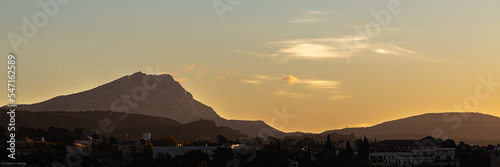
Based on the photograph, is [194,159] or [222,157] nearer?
[194,159]

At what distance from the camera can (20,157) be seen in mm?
184625

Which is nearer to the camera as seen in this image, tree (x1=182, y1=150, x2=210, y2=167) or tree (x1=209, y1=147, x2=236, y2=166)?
tree (x1=209, y1=147, x2=236, y2=166)

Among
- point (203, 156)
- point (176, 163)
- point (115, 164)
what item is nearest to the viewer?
point (115, 164)

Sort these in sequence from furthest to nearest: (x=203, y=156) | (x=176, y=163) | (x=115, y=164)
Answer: (x=203, y=156), (x=176, y=163), (x=115, y=164)

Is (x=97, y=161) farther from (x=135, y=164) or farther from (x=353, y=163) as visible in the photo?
(x=353, y=163)

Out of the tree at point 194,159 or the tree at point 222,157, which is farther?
the tree at point 194,159

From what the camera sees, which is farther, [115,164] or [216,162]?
[216,162]

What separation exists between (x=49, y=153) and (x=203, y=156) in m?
35.8

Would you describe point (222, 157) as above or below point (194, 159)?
above

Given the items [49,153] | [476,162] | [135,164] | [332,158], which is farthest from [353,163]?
[49,153]

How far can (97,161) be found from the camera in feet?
589

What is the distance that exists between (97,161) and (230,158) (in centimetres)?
2729

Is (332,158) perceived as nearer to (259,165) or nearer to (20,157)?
(259,165)

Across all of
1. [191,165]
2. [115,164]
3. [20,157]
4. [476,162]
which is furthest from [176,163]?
[476,162]
